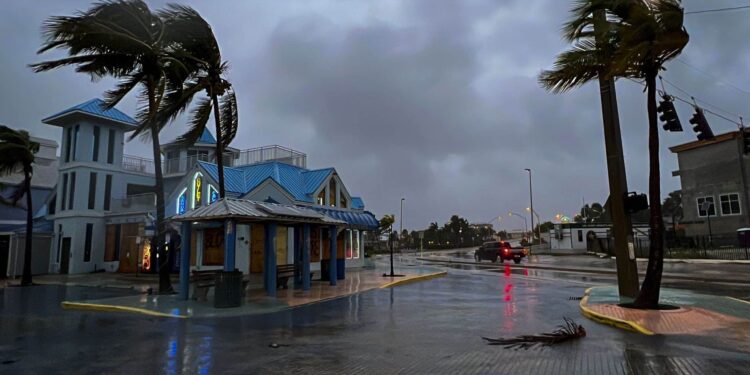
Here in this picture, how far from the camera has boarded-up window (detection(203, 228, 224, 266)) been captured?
24392 mm

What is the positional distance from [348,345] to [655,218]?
8096 millimetres

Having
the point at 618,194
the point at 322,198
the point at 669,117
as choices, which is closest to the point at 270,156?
the point at 322,198

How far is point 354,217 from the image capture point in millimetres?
30500

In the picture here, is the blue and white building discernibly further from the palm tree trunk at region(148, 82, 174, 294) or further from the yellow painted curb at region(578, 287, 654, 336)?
the yellow painted curb at region(578, 287, 654, 336)

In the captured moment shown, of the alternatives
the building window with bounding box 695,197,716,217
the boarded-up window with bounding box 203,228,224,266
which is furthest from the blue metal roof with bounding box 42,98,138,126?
the building window with bounding box 695,197,716,217

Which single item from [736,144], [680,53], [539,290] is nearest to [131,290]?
[539,290]

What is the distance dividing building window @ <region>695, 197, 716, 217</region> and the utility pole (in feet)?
121

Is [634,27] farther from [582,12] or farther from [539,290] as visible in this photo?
[539,290]

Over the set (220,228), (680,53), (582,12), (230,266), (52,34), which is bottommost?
(230,266)

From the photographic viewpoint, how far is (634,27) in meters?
10.4

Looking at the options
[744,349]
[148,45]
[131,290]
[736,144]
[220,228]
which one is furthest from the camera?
[736,144]

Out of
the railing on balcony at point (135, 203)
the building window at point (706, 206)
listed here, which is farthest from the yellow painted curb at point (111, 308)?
the building window at point (706, 206)

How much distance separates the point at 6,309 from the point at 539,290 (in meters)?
17.3

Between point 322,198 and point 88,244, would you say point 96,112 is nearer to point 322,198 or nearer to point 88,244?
point 88,244
